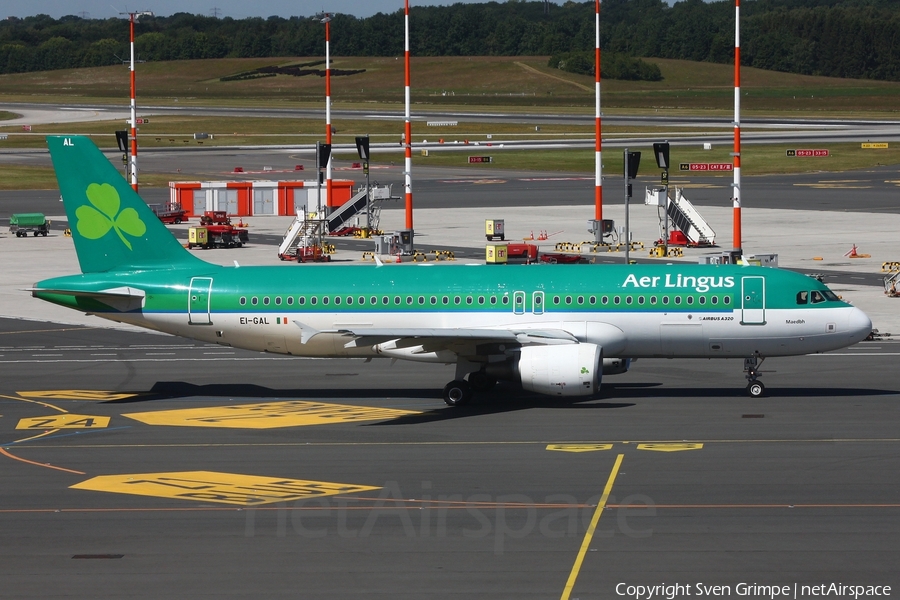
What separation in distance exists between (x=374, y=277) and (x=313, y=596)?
20463 millimetres

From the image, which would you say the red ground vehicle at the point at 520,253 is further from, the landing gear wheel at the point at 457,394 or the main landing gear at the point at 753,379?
the landing gear wheel at the point at 457,394

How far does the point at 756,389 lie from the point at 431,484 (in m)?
15.2

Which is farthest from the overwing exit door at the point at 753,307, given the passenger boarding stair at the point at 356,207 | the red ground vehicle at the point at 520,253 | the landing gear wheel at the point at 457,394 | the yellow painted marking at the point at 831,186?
the yellow painted marking at the point at 831,186

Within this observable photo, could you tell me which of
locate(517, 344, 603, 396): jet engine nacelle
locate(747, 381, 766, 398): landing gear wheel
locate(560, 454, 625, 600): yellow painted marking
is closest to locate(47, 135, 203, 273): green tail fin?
locate(517, 344, 603, 396): jet engine nacelle

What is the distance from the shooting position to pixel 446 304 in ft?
135

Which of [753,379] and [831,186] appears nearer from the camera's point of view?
[753,379]

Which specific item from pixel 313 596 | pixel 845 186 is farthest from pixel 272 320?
pixel 845 186

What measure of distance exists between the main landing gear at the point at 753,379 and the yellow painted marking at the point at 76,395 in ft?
69.8

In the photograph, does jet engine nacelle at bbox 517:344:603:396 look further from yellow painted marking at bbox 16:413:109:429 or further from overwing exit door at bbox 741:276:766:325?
yellow painted marking at bbox 16:413:109:429

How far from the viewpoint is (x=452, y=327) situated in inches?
1614

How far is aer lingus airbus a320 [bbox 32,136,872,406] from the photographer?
4006cm

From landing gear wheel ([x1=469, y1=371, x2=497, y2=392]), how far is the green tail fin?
10984 mm

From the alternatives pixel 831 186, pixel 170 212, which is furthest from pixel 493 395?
pixel 831 186

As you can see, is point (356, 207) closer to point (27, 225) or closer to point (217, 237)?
point (217, 237)
